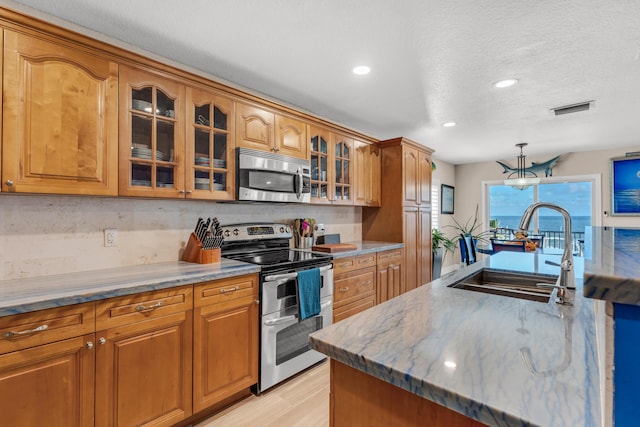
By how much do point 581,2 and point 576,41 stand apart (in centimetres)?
47

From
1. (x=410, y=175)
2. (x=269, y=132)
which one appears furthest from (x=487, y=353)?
(x=410, y=175)

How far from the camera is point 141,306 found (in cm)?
167

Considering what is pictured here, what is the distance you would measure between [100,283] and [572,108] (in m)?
4.47

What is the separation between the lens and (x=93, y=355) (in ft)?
4.99

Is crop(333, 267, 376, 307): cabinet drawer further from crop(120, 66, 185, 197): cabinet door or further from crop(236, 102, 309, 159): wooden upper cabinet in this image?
crop(120, 66, 185, 197): cabinet door

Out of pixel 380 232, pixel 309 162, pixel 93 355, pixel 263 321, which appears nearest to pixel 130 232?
pixel 93 355

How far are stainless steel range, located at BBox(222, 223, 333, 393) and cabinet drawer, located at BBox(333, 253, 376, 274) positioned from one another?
0.14m

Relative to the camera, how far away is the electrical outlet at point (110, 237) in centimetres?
207

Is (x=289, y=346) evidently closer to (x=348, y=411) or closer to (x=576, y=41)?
(x=348, y=411)

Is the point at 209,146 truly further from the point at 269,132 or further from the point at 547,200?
the point at 547,200

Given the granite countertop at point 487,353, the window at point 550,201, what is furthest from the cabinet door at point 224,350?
the window at point 550,201

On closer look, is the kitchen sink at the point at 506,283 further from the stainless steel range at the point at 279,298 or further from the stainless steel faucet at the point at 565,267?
the stainless steel range at the point at 279,298

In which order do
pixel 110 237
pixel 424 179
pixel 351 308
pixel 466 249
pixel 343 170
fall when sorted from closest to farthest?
pixel 110 237 < pixel 351 308 < pixel 343 170 < pixel 424 179 < pixel 466 249

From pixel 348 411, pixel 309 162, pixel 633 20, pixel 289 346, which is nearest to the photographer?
pixel 348 411
